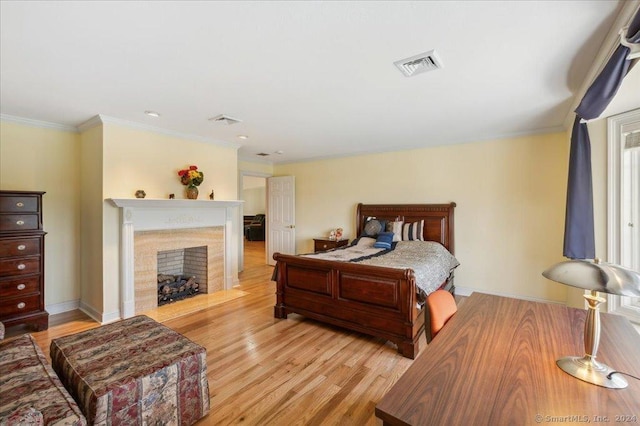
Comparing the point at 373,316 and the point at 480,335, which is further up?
the point at 480,335

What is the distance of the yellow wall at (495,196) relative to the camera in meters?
3.86

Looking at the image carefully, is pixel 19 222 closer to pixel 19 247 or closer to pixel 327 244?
pixel 19 247

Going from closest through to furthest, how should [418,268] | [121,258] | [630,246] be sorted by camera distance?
[630,246]
[418,268]
[121,258]

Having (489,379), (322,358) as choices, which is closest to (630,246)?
(489,379)

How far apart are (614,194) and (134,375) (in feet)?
13.0

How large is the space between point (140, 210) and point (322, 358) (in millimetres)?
2884

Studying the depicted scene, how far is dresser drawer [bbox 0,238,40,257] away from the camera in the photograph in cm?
300

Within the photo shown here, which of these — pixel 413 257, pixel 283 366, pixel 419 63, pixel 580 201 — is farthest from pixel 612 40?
pixel 283 366

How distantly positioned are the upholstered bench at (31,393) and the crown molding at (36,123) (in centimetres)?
289

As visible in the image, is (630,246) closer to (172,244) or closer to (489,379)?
(489,379)

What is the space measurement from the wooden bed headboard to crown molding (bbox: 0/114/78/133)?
4.61m

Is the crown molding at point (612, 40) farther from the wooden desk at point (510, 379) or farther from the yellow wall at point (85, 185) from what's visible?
the yellow wall at point (85, 185)

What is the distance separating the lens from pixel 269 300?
418 centimetres

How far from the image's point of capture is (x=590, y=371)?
1.01 meters
